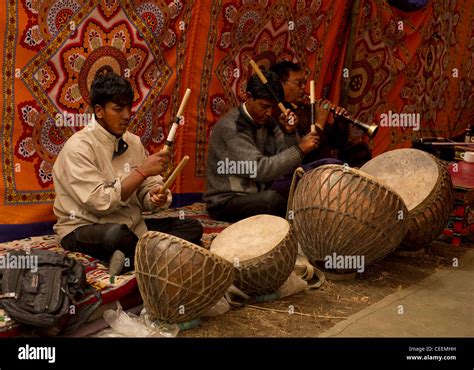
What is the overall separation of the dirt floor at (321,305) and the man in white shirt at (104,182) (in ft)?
1.85

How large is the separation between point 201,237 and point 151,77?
1.06 meters

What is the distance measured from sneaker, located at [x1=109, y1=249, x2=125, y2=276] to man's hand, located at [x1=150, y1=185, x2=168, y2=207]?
12.8 inches

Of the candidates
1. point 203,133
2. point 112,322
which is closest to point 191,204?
point 203,133

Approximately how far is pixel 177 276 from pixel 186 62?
1907 millimetres

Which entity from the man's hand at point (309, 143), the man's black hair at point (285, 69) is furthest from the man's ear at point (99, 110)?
the man's black hair at point (285, 69)

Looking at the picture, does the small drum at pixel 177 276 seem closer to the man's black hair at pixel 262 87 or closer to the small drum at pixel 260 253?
the small drum at pixel 260 253

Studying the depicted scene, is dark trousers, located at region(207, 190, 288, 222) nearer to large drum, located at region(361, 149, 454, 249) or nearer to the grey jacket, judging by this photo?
the grey jacket

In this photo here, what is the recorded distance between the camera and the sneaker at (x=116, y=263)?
2857 mm

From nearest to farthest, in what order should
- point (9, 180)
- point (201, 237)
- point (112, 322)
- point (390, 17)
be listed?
1. point (112, 322)
2. point (9, 180)
3. point (201, 237)
4. point (390, 17)

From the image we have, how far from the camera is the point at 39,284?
2.46 m

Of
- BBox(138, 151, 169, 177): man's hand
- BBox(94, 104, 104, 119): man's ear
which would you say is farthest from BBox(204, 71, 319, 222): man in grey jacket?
BBox(94, 104, 104, 119): man's ear

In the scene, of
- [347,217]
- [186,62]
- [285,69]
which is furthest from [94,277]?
[285,69]

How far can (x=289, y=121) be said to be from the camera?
400 cm
